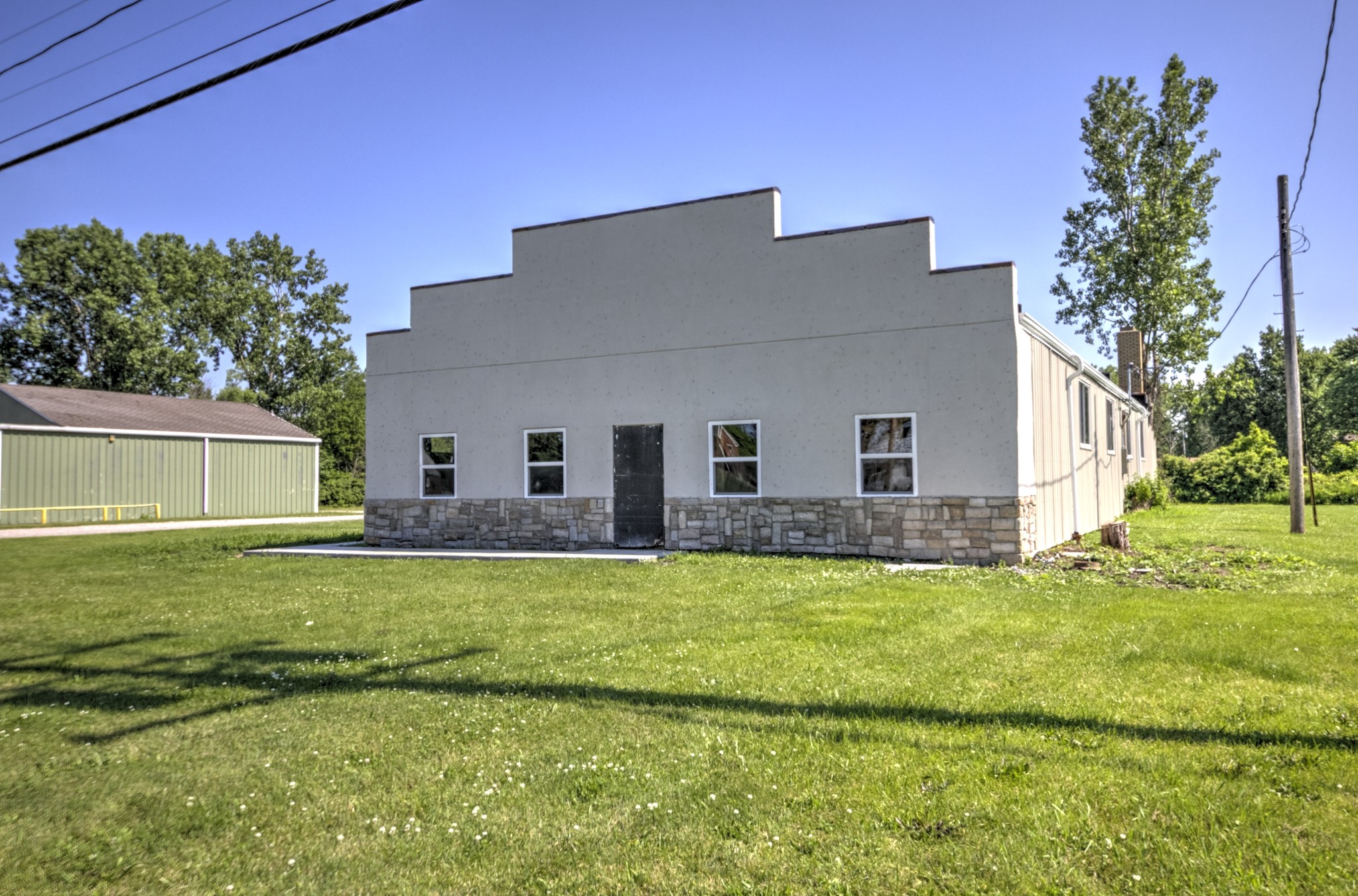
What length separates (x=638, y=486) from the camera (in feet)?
48.9

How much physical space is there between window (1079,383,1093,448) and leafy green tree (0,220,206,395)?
44.0 m

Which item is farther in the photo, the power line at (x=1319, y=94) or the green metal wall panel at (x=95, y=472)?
the green metal wall panel at (x=95, y=472)

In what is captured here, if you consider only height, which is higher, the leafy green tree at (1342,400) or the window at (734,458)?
the leafy green tree at (1342,400)

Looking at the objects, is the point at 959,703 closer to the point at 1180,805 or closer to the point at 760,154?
the point at 1180,805

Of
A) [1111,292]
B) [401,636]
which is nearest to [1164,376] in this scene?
[1111,292]

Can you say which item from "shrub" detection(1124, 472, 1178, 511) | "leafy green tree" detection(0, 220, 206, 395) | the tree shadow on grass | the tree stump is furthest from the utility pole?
"leafy green tree" detection(0, 220, 206, 395)

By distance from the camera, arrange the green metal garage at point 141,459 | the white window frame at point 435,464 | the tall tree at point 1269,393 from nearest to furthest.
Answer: the white window frame at point 435,464 < the green metal garage at point 141,459 < the tall tree at point 1269,393

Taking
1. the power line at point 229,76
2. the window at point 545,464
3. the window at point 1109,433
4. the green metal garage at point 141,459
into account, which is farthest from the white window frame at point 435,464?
the green metal garage at point 141,459

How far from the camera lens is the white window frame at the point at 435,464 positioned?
1645 centimetres

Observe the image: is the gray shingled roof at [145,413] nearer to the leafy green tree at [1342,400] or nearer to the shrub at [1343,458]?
the shrub at [1343,458]

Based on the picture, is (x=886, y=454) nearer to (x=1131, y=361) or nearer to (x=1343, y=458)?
(x=1131, y=361)

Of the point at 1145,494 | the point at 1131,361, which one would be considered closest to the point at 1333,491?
the point at 1131,361

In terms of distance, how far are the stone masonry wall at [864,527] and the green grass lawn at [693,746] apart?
11.0ft

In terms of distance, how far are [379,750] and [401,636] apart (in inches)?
126
